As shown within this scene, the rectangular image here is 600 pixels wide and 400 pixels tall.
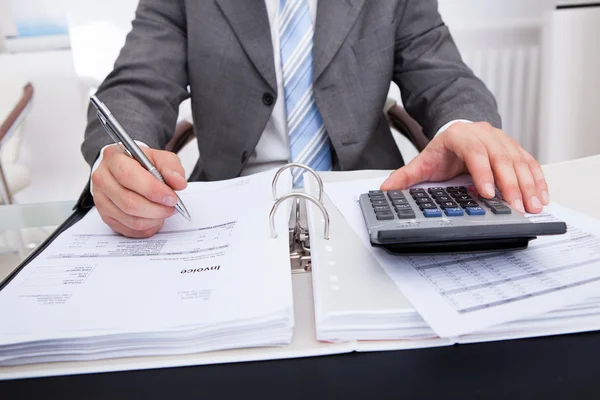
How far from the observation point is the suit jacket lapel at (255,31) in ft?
2.78

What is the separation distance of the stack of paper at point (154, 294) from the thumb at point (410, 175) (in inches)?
5.0

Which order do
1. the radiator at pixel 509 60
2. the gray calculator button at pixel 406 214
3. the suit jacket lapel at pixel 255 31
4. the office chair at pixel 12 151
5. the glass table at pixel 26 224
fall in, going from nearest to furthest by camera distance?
the gray calculator button at pixel 406 214, the glass table at pixel 26 224, the suit jacket lapel at pixel 255 31, the office chair at pixel 12 151, the radiator at pixel 509 60

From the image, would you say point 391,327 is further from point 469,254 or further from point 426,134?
point 426,134

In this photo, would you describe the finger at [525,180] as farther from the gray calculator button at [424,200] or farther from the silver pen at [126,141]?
the silver pen at [126,141]

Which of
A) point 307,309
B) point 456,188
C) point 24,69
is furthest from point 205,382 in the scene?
point 24,69

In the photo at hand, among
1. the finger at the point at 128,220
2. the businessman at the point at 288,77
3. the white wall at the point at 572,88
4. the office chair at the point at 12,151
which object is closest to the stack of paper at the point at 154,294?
the finger at the point at 128,220

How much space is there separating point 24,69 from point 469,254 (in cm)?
204

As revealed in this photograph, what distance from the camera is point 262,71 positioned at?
0.85m

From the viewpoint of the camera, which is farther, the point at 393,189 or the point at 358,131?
the point at 358,131

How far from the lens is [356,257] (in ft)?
1.41

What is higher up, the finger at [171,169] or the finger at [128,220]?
the finger at [171,169]

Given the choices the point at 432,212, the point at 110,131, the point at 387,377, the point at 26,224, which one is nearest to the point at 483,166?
the point at 432,212

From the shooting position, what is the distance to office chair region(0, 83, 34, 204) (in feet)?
4.68

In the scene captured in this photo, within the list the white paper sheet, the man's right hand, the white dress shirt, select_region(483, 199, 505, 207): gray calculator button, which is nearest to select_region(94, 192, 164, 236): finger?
the man's right hand
